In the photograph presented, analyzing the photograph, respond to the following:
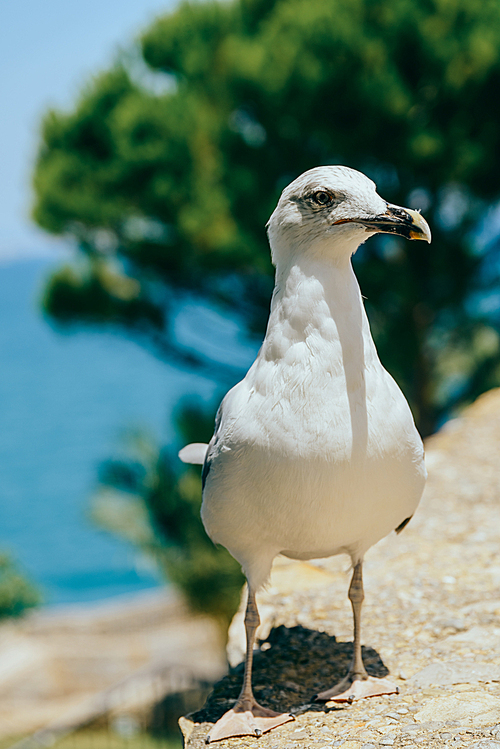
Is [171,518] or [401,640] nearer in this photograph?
[401,640]

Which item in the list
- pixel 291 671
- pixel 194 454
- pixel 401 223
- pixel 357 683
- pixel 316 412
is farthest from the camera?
pixel 194 454

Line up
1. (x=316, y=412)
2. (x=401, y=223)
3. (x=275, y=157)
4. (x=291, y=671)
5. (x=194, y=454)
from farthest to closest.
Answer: (x=275, y=157)
(x=194, y=454)
(x=291, y=671)
(x=316, y=412)
(x=401, y=223)

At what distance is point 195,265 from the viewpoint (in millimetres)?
9742

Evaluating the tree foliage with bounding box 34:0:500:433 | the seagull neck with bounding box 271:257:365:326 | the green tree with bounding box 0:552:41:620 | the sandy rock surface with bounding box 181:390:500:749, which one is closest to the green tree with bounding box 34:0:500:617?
the tree foliage with bounding box 34:0:500:433

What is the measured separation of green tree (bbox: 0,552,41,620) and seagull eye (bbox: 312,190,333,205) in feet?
46.5

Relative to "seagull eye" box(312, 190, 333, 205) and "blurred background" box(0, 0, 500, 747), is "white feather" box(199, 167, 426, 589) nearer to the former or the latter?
"seagull eye" box(312, 190, 333, 205)

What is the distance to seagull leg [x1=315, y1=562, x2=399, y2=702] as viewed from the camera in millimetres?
2748

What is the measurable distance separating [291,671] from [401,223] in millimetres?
1892

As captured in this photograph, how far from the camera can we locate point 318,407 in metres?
2.39

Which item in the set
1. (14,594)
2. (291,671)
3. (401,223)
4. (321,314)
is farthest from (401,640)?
(14,594)

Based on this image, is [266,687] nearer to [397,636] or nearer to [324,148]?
[397,636]

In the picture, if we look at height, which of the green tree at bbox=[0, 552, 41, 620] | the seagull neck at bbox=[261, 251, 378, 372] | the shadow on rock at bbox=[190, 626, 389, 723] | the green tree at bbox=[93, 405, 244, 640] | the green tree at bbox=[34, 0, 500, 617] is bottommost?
the shadow on rock at bbox=[190, 626, 389, 723]

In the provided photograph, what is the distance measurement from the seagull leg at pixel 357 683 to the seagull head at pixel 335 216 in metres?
1.20

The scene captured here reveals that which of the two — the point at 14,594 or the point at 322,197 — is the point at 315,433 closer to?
the point at 322,197
